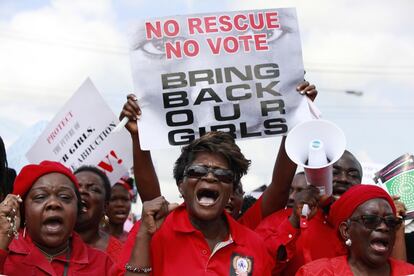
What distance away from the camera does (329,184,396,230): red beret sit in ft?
15.4

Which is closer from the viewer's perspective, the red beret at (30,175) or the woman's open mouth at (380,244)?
the woman's open mouth at (380,244)

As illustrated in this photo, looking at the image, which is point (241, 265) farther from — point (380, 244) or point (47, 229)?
point (47, 229)

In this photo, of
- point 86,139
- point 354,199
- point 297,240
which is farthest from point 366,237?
point 86,139

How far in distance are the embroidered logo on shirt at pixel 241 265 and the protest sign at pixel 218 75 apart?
44.7 inches

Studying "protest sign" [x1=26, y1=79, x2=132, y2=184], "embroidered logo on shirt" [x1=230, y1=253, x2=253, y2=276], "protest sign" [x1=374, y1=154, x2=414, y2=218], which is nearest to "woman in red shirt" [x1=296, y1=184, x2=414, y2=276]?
"embroidered logo on shirt" [x1=230, y1=253, x2=253, y2=276]

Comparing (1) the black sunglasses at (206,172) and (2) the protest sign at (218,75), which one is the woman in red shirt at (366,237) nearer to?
(1) the black sunglasses at (206,172)

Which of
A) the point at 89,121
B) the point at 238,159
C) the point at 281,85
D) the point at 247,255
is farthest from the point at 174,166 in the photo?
the point at 89,121

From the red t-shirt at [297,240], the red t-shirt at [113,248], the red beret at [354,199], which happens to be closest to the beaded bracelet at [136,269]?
the red t-shirt at [297,240]

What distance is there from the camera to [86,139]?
6.78m

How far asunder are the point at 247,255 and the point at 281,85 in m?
1.44

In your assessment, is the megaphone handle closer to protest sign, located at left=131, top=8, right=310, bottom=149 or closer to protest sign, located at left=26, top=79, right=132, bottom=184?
protest sign, located at left=131, top=8, right=310, bottom=149

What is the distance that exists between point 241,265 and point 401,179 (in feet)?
9.07

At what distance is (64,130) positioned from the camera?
6.84m

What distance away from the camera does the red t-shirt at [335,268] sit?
4.47m
